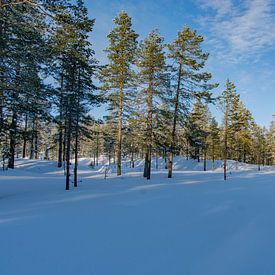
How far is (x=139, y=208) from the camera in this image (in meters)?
7.89

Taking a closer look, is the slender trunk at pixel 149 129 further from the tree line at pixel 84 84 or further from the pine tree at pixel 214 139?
the pine tree at pixel 214 139

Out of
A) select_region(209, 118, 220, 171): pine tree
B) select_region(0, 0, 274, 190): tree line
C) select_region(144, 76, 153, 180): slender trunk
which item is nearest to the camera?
select_region(0, 0, 274, 190): tree line

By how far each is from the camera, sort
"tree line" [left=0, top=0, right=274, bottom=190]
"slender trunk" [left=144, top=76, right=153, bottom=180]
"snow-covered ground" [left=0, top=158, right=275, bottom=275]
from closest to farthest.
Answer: "snow-covered ground" [left=0, top=158, right=275, bottom=275], "tree line" [left=0, top=0, right=274, bottom=190], "slender trunk" [left=144, top=76, right=153, bottom=180]

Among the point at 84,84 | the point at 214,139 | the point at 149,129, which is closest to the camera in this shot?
the point at 84,84

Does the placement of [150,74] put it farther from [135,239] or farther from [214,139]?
[214,139]

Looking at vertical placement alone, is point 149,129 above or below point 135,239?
above

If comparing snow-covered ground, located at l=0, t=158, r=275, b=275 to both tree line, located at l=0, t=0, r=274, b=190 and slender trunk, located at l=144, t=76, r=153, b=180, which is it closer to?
tree line, located at l=0, t=0, r=274, b=190

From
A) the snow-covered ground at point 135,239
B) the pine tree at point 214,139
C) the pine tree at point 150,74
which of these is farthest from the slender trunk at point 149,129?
the pine tree at point 214,139

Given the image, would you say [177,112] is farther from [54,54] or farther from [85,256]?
[85,256]

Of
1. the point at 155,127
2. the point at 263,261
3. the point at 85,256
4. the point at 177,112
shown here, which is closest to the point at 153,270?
the point at 85,256

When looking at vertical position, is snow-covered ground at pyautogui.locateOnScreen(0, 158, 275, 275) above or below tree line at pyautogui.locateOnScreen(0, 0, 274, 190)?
below

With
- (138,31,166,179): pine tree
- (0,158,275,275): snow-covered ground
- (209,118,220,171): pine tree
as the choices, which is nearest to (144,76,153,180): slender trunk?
(138,31,166,179): pine tree

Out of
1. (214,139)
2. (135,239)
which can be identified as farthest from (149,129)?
(214,139)

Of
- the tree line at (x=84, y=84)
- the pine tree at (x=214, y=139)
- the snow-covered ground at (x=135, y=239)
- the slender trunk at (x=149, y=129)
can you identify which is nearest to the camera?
the snow-covered ground at (x=135, y=239)
